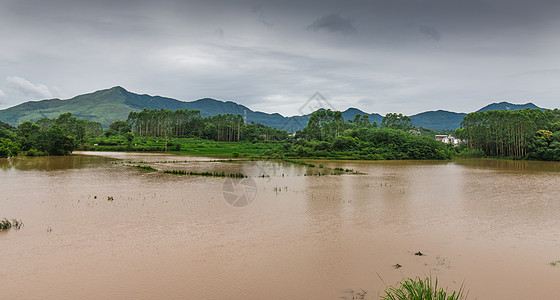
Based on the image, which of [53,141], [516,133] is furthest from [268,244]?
[516,133]

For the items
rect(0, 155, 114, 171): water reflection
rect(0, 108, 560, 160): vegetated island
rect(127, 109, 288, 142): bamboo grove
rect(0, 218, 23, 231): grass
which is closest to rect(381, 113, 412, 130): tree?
rect(0, 108, 560, 160): vegetated island

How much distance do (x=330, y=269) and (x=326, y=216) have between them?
362 cm

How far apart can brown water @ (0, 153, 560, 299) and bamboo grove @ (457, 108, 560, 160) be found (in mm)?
28989

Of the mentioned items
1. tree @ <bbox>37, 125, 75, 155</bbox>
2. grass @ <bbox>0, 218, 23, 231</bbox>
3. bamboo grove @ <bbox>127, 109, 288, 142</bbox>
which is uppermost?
bamboo grove @ <bbox>127, 109, 288, 142</bbox>

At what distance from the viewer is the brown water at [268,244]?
15.4 feet

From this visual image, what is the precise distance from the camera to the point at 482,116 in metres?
41.4

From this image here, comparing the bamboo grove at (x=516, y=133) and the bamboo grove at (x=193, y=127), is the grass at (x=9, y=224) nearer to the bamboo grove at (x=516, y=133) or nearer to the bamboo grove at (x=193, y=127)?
the bamboo grove at (x=516, y=133)

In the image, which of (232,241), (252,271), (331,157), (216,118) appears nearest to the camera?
(252,271)

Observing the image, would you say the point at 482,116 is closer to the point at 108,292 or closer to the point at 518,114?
the point at 518,114

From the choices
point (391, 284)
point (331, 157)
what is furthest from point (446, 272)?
point (331, 157)

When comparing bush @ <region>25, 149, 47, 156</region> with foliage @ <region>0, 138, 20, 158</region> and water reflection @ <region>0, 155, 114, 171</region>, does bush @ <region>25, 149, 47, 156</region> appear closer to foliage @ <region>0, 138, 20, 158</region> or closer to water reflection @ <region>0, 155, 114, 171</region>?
foliage @ <region>0, 138, 20, 158</region>

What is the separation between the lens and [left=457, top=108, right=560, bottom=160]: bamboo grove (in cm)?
3506

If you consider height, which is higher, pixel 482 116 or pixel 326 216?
pixel 482 116

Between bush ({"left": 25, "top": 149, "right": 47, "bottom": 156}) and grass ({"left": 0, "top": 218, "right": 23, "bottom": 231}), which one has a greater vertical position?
bush ({"left": 25, "top": 149, "right": 47, "bottom": 156})
